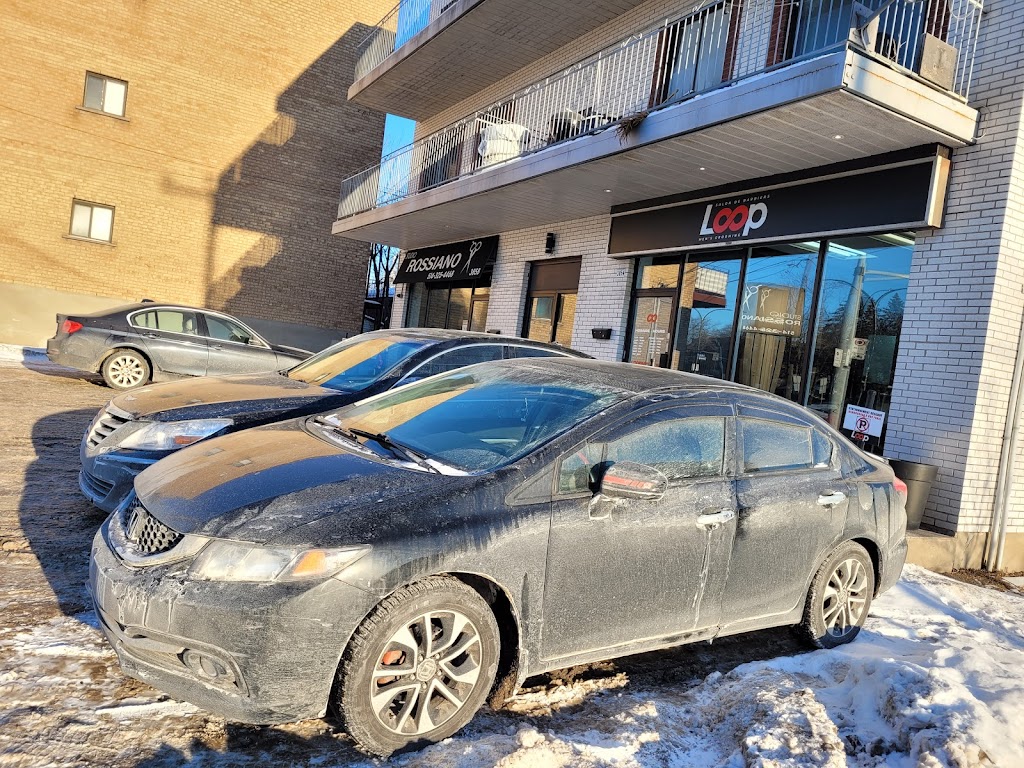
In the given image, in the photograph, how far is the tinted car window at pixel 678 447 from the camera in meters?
3.43

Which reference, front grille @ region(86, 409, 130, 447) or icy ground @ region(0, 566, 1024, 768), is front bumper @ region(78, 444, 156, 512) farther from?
icy ground @ region(0, 566, 1024, 768)

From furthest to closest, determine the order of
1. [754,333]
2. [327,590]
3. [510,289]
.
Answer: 1. [510,289]
2. [754,333]
3. [327,590]

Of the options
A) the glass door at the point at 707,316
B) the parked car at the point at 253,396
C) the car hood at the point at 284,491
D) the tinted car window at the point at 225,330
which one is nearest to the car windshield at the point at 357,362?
the parked car at the point at 253,396

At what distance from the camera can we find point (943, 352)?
23.5ft

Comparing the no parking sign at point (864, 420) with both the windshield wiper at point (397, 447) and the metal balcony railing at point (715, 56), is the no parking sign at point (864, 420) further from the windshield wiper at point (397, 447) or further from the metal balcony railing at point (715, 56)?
the windshield wiper at point (397, 447)

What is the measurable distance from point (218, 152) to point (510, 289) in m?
11.1

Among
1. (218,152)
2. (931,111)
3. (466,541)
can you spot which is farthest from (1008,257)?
(218,152)

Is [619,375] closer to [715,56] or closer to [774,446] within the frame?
[774,446]

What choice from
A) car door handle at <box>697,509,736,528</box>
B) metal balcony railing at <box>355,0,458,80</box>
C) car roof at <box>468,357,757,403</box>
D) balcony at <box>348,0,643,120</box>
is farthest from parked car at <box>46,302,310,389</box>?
car door handle at <box>697,509,736,528</box>

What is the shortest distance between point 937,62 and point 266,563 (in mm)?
7570

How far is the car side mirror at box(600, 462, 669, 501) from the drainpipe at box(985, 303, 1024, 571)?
570 cm

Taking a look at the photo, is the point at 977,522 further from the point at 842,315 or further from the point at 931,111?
the point at 931,111

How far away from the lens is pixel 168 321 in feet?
36.8

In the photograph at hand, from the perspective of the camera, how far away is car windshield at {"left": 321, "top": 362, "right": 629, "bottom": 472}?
334cm
